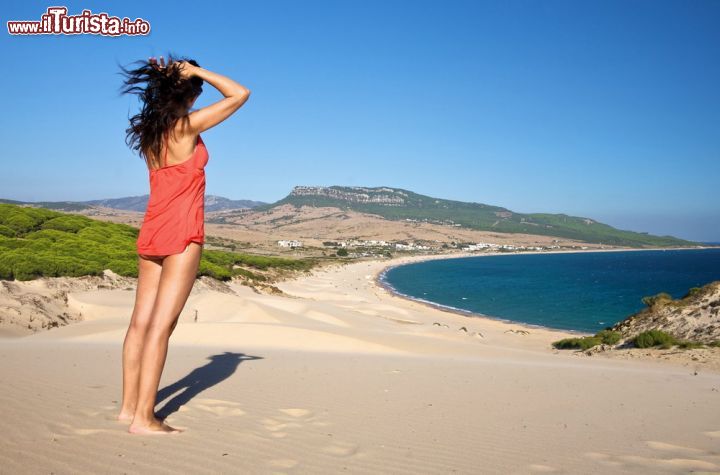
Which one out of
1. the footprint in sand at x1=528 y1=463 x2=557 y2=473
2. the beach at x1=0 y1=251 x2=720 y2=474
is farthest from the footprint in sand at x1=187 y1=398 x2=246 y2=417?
the footprint in sand at x1=528 y1=463 x2=557 y2=473

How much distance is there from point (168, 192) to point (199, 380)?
338cm

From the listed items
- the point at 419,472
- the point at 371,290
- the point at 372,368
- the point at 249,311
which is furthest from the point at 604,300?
the point at 419,472

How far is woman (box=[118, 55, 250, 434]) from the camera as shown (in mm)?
4176

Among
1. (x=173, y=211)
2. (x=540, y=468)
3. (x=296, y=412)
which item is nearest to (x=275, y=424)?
(x=296, y=412)

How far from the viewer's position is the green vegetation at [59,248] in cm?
1761

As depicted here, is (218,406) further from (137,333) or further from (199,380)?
(199,380)

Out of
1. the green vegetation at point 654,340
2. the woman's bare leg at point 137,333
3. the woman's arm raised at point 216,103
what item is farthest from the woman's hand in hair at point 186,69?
the green vegetation at point 654,340

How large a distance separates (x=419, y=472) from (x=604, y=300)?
180 ft

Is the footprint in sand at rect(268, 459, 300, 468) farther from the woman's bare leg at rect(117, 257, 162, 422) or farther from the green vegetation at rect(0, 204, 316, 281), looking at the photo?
the green vegetation at rect(0, 204, 316, 281)

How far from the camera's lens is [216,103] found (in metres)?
4.25

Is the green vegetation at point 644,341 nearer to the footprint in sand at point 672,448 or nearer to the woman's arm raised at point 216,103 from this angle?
the footprint in sand at point 672,448

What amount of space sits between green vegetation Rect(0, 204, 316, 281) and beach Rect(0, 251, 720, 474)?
397 inches

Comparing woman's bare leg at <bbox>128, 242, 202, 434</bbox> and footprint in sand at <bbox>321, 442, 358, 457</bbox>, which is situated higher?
woman's bare leg at <bbox>128, 242, 202, 434</bbox>

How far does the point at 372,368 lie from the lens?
28.9 feet
